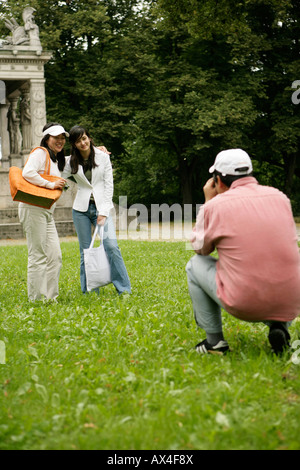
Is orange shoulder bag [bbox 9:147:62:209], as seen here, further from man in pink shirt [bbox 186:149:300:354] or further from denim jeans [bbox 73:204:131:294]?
man in pink shirt [bbox 186:149:300:354]

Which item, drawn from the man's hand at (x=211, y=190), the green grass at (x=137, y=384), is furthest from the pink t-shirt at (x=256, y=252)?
the green grass at (x=137, y=384)

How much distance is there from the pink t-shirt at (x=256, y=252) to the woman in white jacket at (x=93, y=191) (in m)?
3.08

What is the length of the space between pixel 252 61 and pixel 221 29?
1718 centimetres

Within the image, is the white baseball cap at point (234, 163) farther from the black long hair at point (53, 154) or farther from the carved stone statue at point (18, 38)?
the carved stone statue at point (18, 38)

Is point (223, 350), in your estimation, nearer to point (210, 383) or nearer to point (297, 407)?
point (210, 383)

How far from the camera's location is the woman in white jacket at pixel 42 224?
21.4ft

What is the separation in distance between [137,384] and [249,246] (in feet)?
3.68

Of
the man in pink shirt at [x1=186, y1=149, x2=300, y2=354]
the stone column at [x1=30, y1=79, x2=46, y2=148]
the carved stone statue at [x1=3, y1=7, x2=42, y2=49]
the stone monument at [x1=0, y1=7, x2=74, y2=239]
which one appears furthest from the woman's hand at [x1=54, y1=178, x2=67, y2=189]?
the carved stone statue at [x1=3, y1=7, x2=42, y2=49]

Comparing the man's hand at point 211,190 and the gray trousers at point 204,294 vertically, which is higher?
the man's hand at point 211,190

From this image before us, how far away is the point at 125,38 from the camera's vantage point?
2864cm

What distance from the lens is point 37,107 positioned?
2423cm

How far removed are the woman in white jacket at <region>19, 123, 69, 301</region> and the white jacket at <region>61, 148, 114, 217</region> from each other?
0.78 ft

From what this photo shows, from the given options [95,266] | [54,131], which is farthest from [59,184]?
[95,266]

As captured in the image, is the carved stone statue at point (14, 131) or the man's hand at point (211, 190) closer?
the man's hand at point (211, 190)
